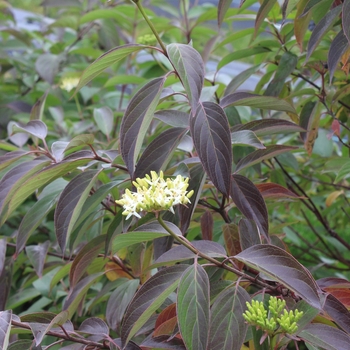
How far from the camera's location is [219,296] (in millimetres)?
604

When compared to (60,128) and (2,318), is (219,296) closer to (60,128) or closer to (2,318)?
(2,318)

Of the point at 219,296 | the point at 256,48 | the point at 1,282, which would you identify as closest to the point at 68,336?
the point at 219,296

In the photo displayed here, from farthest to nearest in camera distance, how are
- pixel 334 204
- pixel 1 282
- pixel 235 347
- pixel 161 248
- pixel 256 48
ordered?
pixel 334 204, pixel 256 48, pixel 1 282, pixel 161 248, pixel 235 347

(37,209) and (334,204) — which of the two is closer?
(37,209)

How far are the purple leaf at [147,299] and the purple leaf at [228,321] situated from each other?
6 centimetres

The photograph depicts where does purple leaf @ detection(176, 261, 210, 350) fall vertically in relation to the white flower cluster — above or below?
below

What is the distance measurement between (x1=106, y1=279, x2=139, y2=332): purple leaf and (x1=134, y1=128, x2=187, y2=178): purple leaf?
22cm

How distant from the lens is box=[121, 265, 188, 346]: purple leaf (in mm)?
566

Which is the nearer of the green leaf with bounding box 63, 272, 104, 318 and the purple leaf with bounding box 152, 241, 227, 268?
the purple leaf with bounding box 152, 241, 227, 268

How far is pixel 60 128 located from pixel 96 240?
85cm

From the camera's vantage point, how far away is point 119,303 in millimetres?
818

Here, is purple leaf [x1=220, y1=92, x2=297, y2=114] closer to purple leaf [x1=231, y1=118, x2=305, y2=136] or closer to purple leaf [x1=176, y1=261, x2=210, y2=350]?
purple leaf [x1=231, y1=118, x2=305, y2=136]

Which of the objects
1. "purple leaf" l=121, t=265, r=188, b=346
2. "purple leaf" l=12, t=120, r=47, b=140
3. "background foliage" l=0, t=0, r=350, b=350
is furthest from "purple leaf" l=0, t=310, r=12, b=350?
"purple leaf" l=12, t=120, r=47, b=140

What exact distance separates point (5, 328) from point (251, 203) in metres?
0.35
